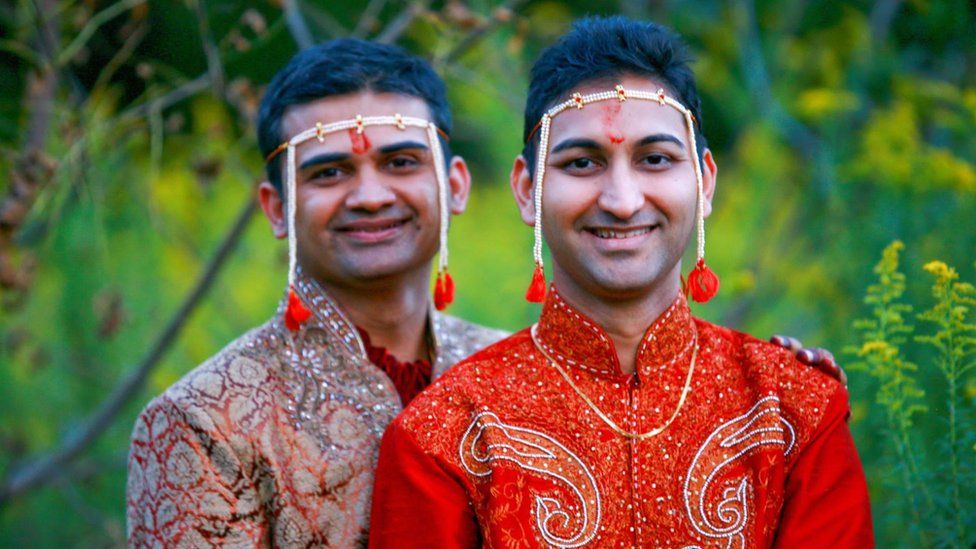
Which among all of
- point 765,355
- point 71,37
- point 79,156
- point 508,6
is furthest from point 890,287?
point 71,37

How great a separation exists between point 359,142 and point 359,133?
0.03 m

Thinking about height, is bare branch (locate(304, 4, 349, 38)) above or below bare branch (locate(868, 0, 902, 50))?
below

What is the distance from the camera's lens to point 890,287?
3164mm

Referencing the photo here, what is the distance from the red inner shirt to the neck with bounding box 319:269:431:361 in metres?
0.03

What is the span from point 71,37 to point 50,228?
937 mm

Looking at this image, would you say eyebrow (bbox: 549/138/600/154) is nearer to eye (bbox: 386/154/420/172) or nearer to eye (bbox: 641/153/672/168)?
eye (bbox: 641/153/672/168)

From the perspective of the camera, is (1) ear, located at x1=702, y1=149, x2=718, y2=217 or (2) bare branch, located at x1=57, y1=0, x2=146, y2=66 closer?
(1) ear, located at x1=702, y1=149, x2=718, y2=217

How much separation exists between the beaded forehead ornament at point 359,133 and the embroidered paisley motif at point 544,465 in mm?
658

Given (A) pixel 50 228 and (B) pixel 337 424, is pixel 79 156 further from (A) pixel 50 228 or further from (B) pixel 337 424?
(B) pixel 337 424

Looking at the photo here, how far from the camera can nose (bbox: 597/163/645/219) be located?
8.13 feet

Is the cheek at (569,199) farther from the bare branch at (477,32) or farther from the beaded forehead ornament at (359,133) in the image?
the bare branch at (477,32)

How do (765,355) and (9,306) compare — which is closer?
(765,355)

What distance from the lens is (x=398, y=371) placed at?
130 inches

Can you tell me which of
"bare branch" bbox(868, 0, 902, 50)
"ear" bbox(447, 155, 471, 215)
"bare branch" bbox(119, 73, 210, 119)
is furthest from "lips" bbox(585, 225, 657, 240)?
"bare branch" bbox(868, 0, 902, 50)
